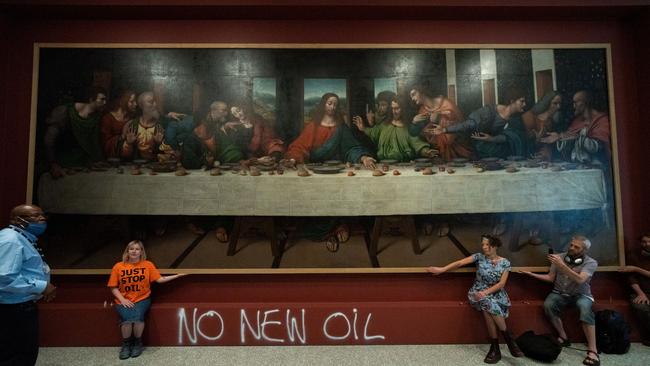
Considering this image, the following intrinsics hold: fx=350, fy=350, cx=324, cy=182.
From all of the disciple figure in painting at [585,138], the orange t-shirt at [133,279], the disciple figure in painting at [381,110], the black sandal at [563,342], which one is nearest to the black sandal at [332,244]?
the disciple figure in painting at [381,110]

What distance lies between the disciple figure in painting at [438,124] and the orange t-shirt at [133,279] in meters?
3.26

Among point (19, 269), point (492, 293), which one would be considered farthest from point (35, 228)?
point (492, 293)

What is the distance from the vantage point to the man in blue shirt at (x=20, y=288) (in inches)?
96.2

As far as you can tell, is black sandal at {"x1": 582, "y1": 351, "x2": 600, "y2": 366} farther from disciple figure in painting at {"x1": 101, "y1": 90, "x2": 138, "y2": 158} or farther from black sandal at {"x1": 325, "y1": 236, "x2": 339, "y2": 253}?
disciple figure in painting at {"x1": 101, "y1": 90, "x2": 138, "y2": 158}

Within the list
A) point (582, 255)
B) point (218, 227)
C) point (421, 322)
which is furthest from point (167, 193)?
point (582, 255)

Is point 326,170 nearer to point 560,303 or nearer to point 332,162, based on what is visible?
point 332,162

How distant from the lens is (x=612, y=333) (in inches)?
140

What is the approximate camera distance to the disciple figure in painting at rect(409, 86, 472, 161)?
13.1ft

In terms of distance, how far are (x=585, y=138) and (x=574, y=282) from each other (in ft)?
5.35

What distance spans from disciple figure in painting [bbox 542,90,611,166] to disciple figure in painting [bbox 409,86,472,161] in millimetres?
964

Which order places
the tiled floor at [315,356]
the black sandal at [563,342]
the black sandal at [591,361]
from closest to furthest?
the black sandal at [591,361] < the tiled floor at [315,356] < the black sandal at [563,342]

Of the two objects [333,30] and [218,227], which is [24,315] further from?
[333,30]

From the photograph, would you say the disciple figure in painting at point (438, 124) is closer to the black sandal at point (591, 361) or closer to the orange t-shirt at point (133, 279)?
the black sandal at point (591, 361)

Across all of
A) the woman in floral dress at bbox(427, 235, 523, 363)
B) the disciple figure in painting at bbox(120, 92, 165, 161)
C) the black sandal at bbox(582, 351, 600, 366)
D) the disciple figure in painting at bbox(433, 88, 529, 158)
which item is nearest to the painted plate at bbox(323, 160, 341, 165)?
the disciple figure in painting at bbox(433, 88, 529, 158)
